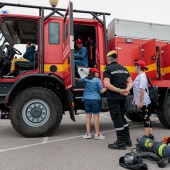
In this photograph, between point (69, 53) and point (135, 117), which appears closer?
point (69, 53)

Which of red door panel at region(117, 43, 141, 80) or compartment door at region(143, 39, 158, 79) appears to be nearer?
compartment door at region(143, 39, 158, 79)

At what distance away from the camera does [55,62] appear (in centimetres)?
602

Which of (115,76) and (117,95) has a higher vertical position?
(115,76)

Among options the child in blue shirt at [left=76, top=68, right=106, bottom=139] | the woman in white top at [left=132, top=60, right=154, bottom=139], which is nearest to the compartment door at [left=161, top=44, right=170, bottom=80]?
the woman in white top at [left=132, top=60, right=154, bottom=139]

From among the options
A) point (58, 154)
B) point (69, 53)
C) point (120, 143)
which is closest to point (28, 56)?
point (69, 53)

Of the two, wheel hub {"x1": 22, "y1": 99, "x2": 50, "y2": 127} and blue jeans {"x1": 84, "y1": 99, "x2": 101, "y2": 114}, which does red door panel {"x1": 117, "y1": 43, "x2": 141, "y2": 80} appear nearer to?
blue jeans {"x1": 84, "y1": 99, "x2": 101, "y2": 114}

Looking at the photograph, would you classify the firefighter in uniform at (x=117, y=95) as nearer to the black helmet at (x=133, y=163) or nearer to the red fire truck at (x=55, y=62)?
the red fire truck at (x=55, y=62)

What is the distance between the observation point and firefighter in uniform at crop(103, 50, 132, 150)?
4531mm

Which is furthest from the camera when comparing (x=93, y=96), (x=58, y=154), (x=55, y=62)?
(x=55, y=62)

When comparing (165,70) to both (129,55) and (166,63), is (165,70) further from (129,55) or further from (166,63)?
(129,55)

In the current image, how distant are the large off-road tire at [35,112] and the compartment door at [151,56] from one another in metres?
2.61

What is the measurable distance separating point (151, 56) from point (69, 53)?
243 cm

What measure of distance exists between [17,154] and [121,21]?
420 centimetres

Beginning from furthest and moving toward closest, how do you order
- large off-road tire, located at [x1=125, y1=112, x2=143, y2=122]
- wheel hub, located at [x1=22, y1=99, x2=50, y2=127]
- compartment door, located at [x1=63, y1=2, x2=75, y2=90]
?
large off-road tire, located at [x1=125, y1=112, x2=143, y2=122] → wheel hub, located at [x1=22, y1=99, x2=50, y2=127] → compartment door, located at [x1=63, y1=2, x2=75, y2=90]
